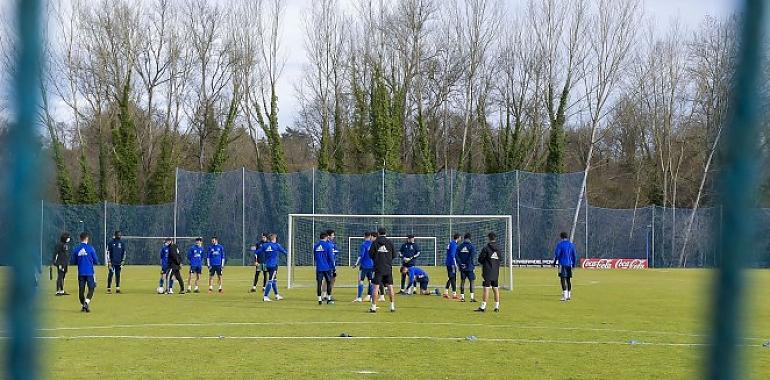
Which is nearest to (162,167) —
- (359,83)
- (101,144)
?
(101,144)

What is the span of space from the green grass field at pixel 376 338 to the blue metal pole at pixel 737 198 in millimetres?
3857

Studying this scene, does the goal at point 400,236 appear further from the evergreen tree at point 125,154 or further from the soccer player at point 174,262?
the evergreen tree at point 125,154

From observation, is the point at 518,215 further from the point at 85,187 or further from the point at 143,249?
the point at 85,187

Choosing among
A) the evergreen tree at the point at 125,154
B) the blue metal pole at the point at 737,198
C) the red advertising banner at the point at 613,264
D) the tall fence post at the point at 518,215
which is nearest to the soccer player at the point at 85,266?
the blue metal pole at the point at 737,198

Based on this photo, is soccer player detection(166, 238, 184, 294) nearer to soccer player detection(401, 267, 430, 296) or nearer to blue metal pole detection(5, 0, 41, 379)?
soccer player detection(401, 267, 430, 296)

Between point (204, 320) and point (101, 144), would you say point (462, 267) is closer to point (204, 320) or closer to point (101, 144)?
point (204, 320)

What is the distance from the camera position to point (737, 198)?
1329 mm

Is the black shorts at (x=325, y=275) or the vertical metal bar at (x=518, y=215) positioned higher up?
the vertical metal bar at (x=518, y=215)

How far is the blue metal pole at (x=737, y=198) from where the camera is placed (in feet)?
4.30

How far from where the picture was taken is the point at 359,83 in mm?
56531

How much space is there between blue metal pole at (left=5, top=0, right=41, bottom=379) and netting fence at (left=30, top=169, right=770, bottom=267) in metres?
43.9

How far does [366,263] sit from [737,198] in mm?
20138

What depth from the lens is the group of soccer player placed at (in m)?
19.2

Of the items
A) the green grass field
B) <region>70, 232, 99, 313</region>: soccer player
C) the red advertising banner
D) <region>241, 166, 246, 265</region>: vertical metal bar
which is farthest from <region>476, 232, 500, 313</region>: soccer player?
the red advertising banner
